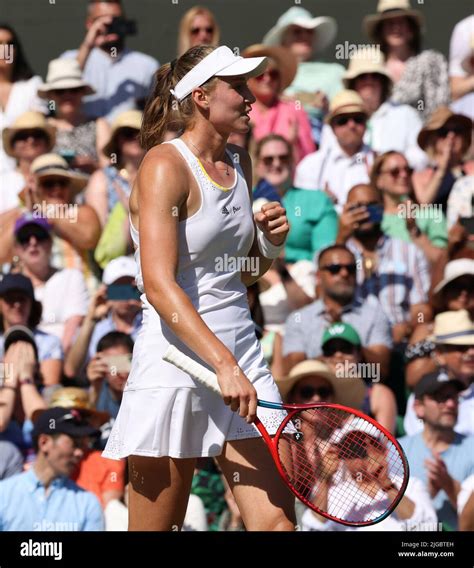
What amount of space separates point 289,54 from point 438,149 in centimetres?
108

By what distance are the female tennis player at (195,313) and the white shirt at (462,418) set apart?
287 cm

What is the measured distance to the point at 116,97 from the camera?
761cm

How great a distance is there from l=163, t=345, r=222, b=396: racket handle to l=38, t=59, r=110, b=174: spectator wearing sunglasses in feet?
14.2

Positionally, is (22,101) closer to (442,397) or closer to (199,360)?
(442,397)

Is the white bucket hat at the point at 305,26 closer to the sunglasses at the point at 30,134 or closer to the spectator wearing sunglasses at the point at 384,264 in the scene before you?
the spectator wearing sunglasses at the point at 384,264

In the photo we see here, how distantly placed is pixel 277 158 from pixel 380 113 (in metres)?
0.69

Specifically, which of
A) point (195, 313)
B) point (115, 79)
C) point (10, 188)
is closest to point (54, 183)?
point (10, 188)

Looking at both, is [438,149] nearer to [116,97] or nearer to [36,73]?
[116,97]

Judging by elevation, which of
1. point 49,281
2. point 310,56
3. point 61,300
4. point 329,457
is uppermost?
point 310,56

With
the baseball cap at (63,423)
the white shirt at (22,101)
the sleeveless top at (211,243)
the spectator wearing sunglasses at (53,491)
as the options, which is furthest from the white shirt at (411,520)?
the white shirt at (22,101)

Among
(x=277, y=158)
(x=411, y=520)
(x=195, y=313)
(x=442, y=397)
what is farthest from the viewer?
(x=277, y=158)

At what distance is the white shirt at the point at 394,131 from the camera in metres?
7.24

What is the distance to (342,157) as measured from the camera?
720 centimetres
